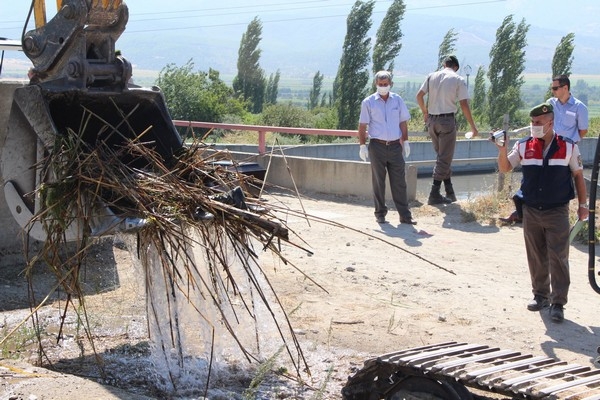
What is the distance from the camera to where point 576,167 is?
8.32 metres

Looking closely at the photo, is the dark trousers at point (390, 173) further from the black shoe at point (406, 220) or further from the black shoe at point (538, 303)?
the black shoe at point (538, 303)

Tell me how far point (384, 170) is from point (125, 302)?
4.49 metres

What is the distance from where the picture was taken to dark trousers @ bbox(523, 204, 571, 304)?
27.1 feet

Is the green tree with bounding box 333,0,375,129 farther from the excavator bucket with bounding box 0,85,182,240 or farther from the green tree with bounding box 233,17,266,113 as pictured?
the excavator bucket with bounding box 0,85,182,240

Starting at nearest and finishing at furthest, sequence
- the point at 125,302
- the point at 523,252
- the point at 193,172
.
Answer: the point at 193,172 → the point at 125,302 → the point at 523,252

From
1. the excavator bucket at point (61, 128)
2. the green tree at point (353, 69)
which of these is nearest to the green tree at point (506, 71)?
the green tree at point (353, 69)

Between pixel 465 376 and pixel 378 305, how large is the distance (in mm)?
3232

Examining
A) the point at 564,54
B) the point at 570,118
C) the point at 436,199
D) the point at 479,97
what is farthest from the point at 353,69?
the point at 570,118

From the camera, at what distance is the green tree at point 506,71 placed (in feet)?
185

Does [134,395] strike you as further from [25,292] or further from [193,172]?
[25,292]

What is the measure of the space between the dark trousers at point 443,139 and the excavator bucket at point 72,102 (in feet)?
20.5

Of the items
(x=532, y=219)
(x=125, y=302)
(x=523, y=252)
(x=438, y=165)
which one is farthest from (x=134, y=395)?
(x=438, y=165)

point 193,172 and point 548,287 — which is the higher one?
point 193,172

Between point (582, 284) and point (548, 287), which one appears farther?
point (582, 284)
